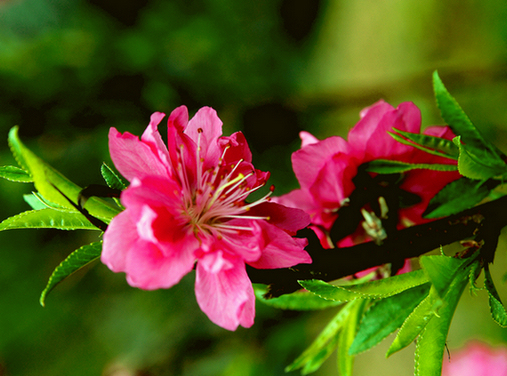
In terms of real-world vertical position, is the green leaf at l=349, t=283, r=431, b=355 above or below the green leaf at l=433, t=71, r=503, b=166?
below

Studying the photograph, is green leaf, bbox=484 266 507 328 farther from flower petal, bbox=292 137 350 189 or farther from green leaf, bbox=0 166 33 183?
green leaf, bbox=0 166 33 183

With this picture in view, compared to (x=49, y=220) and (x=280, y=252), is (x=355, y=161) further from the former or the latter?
(x=49, y=220)

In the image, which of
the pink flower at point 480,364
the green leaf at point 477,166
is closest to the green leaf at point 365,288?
the green leaf at point 477,166

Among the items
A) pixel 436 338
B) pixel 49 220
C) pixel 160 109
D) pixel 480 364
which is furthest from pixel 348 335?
pixel 160 109

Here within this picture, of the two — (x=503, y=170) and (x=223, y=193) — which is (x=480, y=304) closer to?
(x=503, y=170)

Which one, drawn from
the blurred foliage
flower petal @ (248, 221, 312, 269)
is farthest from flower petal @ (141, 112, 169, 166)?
the blurred foliage

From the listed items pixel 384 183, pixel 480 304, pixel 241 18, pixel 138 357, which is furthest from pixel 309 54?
pixel 384 183
